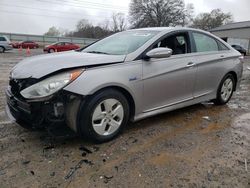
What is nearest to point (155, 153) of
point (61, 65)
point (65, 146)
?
point (65, 146)

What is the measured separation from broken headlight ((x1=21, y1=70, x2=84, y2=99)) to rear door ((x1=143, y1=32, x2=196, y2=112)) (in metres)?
1.09

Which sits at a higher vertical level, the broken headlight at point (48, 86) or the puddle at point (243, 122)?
the broken headlight at point (48, 86)

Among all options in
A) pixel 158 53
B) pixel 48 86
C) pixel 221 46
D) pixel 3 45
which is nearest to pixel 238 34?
pixel 3 45

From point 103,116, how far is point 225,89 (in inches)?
119

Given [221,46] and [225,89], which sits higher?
[221,46]

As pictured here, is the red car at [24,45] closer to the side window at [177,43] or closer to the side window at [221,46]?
the side window at [221,46]

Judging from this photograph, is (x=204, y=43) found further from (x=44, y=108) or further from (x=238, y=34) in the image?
(x=238, y=34)

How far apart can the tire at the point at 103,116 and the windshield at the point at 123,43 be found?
0.75m

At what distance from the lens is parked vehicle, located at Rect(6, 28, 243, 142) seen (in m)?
2.99

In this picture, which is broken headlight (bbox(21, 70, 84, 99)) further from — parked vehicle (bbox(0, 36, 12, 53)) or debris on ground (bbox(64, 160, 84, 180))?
parked vehicle (bbox(0, 36, 12, 53))

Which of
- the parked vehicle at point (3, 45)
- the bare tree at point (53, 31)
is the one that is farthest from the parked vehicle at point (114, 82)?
the bare tree at point (53, 31)

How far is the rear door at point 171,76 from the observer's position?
3.69 meters

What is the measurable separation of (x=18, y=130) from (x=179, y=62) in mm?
2583

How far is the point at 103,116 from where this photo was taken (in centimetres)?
327
